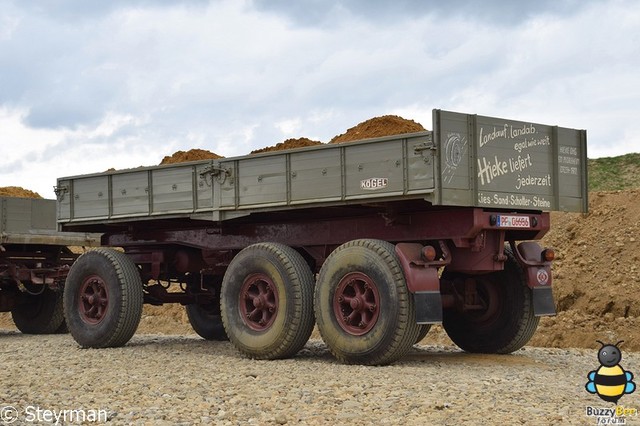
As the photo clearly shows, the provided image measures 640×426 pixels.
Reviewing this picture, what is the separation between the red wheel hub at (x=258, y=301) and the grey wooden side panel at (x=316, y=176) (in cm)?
118

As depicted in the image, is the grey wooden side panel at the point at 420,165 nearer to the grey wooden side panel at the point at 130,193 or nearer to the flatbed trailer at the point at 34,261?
the grey wooden side panel at the point at 130,193

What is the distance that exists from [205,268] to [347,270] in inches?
151

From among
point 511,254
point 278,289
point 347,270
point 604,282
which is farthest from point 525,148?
point 604,282

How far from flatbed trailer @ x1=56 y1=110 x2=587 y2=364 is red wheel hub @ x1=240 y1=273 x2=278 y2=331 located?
0.02 m

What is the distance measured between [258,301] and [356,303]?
1619 mm

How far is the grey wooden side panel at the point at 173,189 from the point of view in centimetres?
1328

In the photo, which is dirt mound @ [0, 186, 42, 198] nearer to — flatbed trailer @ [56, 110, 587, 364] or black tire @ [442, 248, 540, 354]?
flatbed trailer @ [56, 110, 587, 364]

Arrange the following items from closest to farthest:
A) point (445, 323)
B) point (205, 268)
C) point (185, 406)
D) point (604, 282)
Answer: point (185, 406)
point (445, 323)
point (205, 268)
point (604, 282)

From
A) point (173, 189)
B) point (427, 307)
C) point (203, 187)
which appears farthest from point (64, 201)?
point (427, 307)

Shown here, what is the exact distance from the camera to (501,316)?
12508 mm

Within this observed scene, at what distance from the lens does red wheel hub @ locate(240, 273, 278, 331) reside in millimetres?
12023

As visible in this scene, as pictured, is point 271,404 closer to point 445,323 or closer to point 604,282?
point 445,323

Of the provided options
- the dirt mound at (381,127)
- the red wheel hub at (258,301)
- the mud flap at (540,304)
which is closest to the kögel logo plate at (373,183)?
the red wheel hub at (258,301)

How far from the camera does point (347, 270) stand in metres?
11.1
